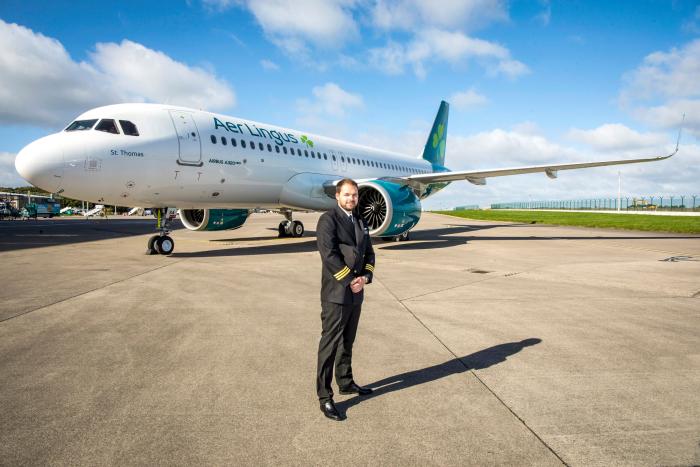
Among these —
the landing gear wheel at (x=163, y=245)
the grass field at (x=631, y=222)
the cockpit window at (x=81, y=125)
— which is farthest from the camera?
the grass field at (x=631, y=222)

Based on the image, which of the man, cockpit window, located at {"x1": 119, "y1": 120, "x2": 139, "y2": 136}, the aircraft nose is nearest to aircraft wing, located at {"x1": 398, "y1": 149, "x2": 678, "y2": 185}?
cockpit window, located at {"x1": 119, "y1": 120, "x2": 139, "y2": 136}

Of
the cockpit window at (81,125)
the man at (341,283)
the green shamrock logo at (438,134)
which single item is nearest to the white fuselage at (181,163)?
the cockpit window at (81,125)

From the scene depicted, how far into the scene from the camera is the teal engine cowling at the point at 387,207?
1277 centimetres

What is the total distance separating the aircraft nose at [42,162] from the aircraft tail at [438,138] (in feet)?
66.2

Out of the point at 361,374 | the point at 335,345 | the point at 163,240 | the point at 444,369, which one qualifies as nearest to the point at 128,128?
the point at 163,240

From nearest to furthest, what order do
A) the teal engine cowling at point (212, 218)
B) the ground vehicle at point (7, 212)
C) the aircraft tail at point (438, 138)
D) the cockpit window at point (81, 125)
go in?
1. the cockpit window at point (81, 125)
2. the teal engine cowling at point (212, 218)
3. the aircraft tail at point (438, 138)
4. the ground vehicle at point (7, 212)

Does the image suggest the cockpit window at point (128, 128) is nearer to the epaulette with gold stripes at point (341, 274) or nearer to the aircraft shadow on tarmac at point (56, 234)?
the aircraft shadow on tarmac at point (56, 234)

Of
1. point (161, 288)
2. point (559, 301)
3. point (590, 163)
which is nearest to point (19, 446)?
point (161, 288)

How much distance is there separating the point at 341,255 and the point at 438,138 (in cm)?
2428

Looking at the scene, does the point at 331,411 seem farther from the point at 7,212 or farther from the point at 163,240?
the point at 7,212

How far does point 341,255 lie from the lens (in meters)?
3.05

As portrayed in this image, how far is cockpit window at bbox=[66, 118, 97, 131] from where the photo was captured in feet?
30.5

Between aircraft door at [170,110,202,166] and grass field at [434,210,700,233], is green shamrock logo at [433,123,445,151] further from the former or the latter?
aircraft door at [170,110,202,166]

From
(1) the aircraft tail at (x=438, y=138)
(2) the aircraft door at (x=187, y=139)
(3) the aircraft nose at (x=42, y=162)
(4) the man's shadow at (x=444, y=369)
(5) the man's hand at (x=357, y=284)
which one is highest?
(1) the aircraft tail at (x=438, y=138)
